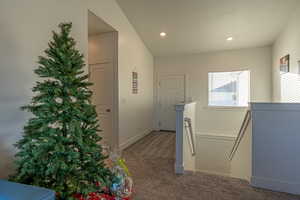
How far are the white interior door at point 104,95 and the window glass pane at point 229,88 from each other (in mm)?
3270

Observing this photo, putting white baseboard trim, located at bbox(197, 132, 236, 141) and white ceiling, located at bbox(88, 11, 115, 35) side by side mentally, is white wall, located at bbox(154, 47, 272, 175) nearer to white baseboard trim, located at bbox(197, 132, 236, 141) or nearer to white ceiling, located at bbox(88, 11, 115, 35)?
white baseboard trim, located at bbox(197, 132, 236, 141)

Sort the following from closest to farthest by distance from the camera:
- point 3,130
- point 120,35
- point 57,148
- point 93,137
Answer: point 57,148 < point 93,137 < point 3,130 < point 120,35

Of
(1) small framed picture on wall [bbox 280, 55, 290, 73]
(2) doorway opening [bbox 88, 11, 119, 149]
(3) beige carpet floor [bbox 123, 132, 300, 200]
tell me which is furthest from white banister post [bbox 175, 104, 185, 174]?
(1) small framed picture on wall [bbox 280, 55, 290, 73]

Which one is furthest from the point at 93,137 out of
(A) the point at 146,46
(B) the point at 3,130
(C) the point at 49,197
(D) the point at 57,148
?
(A) the point at 146,46

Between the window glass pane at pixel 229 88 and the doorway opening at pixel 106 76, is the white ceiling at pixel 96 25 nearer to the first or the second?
the doorway opening at pixel 106 76

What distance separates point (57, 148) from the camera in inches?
42.8

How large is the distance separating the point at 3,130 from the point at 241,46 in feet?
17.8

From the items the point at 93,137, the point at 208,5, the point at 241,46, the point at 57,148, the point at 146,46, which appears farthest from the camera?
the point at 146,46

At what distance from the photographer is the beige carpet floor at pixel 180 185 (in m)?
1.95

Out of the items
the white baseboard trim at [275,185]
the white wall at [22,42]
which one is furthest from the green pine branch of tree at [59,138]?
the white baseboard trim at [275,185]

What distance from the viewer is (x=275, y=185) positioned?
2.09m

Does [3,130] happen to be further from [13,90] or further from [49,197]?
[49,197]

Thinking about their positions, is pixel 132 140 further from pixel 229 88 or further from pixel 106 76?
pixel 229 88

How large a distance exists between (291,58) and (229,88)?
196 cm
